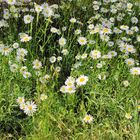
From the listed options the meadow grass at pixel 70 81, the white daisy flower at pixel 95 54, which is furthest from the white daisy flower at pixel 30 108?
the white daisy flower at pixel 95 54

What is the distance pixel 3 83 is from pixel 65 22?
103 centimetres

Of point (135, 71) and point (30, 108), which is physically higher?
point (135, 71)

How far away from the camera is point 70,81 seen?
3.54 meters

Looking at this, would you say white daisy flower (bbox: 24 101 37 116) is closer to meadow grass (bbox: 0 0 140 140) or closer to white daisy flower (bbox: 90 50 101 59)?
meadow grass (bbox: 0 0 140 140)

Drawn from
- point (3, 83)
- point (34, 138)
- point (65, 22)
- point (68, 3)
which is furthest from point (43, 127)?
point (68, 3)

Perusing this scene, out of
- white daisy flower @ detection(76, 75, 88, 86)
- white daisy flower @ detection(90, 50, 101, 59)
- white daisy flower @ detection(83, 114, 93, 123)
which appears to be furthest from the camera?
white daisy flower @ detection(90, 50, 101, 59)

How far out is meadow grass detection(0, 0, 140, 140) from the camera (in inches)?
131

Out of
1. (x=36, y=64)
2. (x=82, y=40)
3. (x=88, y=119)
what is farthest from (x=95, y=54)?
(x=88, y=119)

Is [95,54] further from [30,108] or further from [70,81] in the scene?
[30,108]

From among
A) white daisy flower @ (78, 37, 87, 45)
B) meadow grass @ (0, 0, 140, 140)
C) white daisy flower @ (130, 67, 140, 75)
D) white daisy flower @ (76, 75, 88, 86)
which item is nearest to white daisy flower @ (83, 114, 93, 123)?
meadow grass @ (0, 0, 140, 140)

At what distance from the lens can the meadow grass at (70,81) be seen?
3336 mm

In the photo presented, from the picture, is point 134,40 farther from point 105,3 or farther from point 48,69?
point 48,69

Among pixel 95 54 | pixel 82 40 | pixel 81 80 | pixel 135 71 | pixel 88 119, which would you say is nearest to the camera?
pixel 88 119

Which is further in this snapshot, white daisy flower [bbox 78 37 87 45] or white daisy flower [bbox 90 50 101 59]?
white daisy flower [bbox 78 37 87 45]
